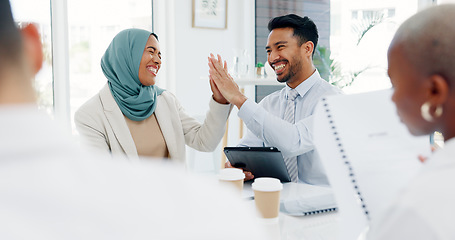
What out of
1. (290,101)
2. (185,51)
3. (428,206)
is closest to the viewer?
(428,206)

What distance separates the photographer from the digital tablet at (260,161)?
1709 mm

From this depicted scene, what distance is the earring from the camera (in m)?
0.77

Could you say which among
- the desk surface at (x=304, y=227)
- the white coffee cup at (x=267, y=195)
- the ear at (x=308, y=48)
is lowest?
the desk surface at (x=304, y=227)

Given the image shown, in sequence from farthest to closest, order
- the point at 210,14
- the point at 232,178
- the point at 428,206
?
the point at 210,14 → the point at 232,178 → the point at 428,206

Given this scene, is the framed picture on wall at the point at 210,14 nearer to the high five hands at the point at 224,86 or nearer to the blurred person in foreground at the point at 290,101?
the blurred person in foreground at the point at 290,101

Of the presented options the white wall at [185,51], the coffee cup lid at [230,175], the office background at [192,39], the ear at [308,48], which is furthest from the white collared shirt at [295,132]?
the white wall at [185,51]

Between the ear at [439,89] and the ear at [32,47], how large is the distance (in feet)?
2.07

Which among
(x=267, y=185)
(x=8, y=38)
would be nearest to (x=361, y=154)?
(x=267, y=185)

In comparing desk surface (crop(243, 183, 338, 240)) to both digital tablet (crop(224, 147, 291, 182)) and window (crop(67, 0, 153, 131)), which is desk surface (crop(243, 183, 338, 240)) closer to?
digital tablet (crop(224, 147, 291, 182))

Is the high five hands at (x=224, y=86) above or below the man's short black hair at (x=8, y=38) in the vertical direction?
below

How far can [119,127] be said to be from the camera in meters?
2.12

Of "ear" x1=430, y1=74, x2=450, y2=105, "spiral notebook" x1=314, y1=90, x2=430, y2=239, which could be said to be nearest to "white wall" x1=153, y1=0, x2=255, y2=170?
"spiral notebook" x1=314, y1=90, x2=430, y2=239

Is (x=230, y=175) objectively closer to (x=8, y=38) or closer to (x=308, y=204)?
(x=308, y=204)

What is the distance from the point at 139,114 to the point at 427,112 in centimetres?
163
